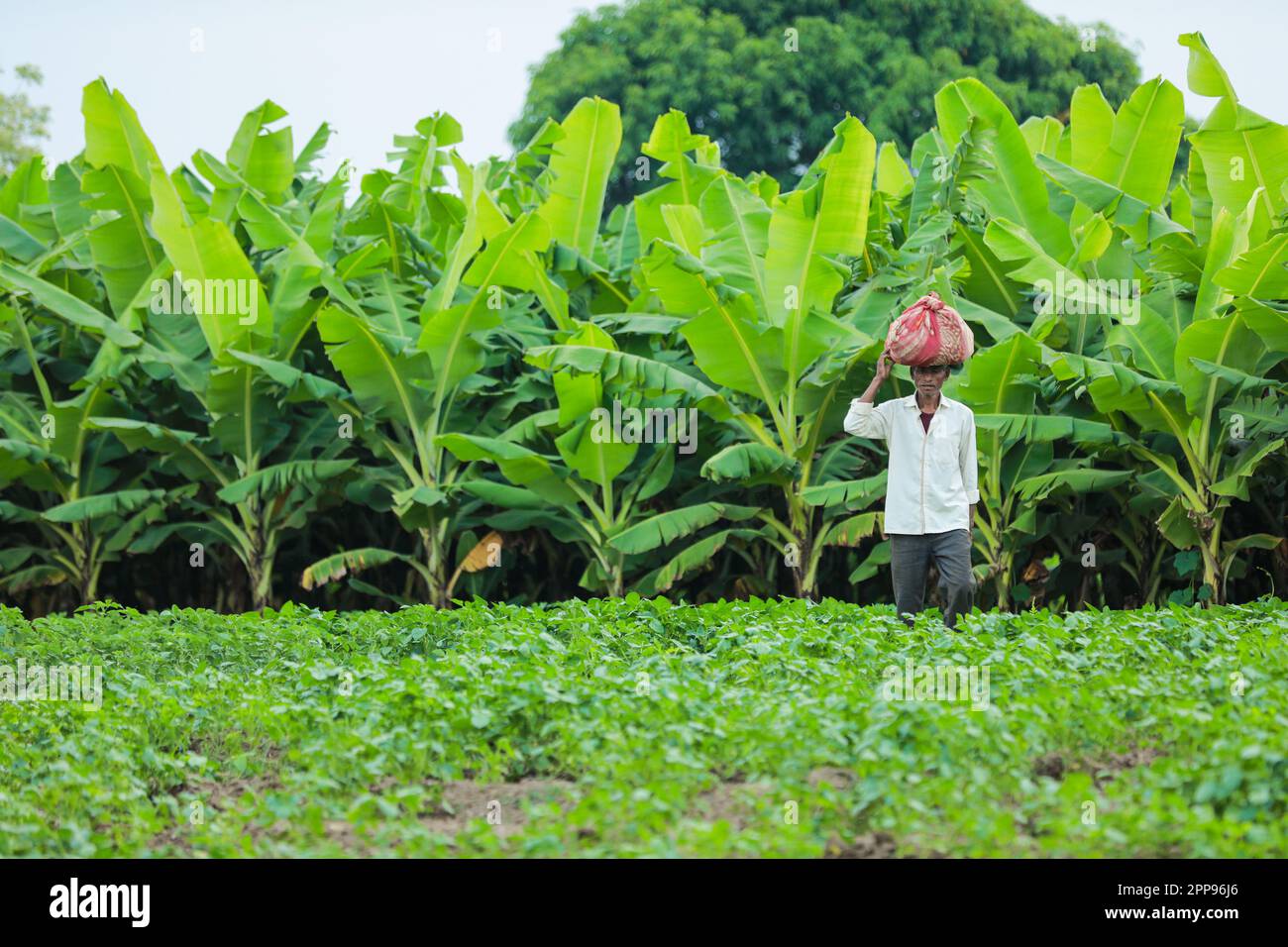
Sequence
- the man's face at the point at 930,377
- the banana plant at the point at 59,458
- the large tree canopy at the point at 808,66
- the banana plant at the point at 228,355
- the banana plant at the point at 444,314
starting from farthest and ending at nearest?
the large tree canopy at the point at 808,66 → the banana plant at the point at 59,458 → the banana plant at the point at 228,355 → the banana plant at the point at 444,314 → the man's face at the point at 930,377

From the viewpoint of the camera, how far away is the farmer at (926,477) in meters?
7.27

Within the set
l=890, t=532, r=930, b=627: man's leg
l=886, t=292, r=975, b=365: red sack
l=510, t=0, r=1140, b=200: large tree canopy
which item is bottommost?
l=890, t=532, r=930, b=627: man's leg

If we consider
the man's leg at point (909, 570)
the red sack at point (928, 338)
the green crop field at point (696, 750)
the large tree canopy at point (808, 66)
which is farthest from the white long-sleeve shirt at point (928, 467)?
the large tree canopy at point (808, 66)

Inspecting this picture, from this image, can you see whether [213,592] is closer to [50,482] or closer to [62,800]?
[50,482]

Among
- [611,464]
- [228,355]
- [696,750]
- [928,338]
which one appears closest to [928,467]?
[928,338]

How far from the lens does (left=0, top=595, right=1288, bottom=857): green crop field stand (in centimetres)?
410

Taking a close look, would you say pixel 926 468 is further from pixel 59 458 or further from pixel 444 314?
pixel 59 458

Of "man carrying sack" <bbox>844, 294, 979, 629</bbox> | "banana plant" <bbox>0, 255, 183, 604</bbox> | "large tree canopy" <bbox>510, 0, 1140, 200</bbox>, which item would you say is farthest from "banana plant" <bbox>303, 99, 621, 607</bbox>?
"large tree canopy" <bbox>510, 0, 1140, 200</bbox>

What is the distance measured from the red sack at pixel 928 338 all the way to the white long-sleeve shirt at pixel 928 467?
307 mm

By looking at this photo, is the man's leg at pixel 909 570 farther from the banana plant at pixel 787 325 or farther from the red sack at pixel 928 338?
the banana plant at pixel 787 325

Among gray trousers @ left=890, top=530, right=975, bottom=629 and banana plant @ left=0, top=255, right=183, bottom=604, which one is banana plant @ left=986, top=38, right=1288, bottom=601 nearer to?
gray trousers @ left=890, top=530, right=975, bottom=629

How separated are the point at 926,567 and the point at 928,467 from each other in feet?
2.00

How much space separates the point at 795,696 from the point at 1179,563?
550 centimetres

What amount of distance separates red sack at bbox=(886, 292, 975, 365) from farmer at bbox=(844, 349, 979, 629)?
0.09 meters
